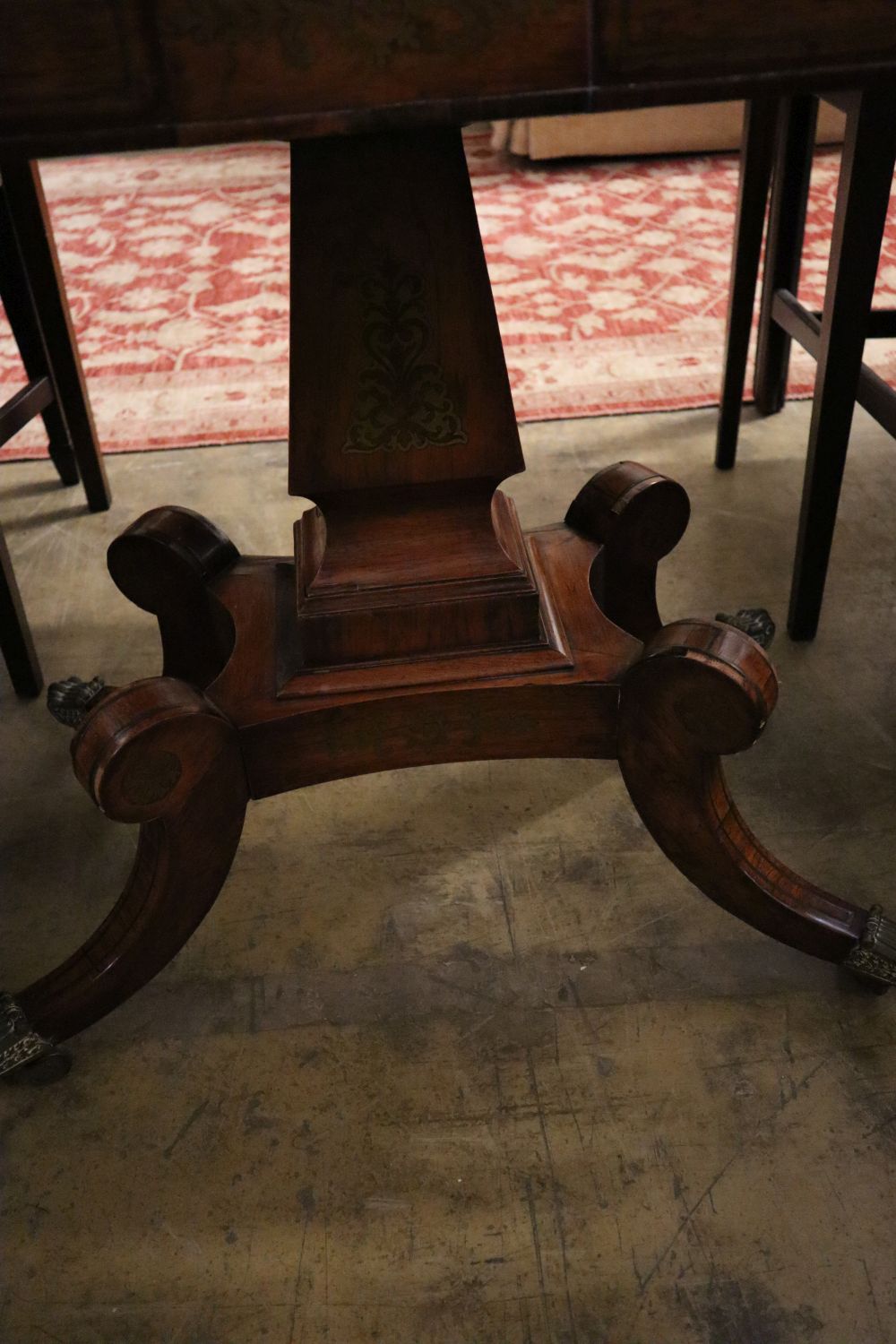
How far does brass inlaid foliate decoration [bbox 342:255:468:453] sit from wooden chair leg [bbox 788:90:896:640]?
648 mm

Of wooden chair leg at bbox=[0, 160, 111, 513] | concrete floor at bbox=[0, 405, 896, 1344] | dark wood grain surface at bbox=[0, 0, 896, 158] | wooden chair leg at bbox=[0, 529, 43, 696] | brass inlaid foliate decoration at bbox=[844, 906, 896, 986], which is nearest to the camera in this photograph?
dark wood grain surface at bbox=[0, 0, 896, 158]

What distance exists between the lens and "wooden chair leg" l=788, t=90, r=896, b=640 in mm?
1369

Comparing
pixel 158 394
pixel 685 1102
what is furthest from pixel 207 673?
pixel 158 394

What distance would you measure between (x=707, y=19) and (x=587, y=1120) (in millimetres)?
862

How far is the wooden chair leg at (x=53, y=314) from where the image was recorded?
1807mm

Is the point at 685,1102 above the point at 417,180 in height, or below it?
below

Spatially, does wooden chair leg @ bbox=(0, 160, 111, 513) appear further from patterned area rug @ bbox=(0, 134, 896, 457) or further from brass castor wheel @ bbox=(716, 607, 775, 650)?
brass castor wheel @ bbox=(716, 607, 775, 650)

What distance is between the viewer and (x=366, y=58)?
2.40ft

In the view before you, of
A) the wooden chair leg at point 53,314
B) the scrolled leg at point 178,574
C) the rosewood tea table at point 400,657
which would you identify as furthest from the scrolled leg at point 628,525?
the wooden chair leg at point 53,314

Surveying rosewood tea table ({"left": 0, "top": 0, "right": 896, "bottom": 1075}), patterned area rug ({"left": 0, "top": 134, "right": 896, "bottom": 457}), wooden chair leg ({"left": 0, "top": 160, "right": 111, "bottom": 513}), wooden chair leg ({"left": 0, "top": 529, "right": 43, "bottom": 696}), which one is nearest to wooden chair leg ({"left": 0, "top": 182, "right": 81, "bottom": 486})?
wooden chair leg ({"left": 0, "top": 160, "right": 111, "bottom": 513})

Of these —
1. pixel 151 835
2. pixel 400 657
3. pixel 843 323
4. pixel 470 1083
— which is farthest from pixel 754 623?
pixel 151 835

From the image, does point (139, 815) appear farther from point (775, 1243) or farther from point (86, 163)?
point (86, 163)

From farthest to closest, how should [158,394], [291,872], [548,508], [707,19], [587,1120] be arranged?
[158,394]
[548,508]
[291,872]
[587,1120]
[707,19]

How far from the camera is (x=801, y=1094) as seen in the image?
42.5 inches
